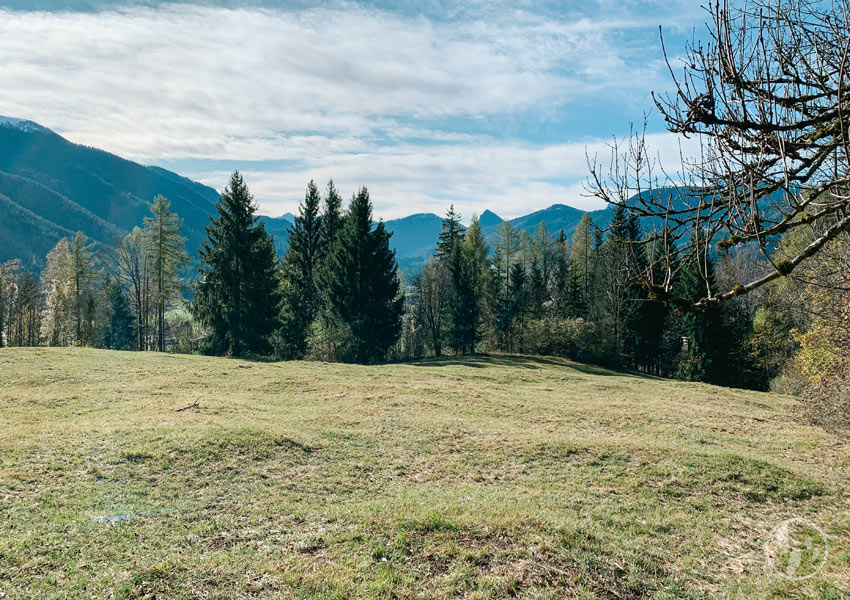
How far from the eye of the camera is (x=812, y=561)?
6.40 metres

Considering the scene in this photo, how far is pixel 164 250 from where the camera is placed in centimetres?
4097

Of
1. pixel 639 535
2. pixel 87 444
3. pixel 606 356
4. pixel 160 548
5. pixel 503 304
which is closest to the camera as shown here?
pixel 160 548

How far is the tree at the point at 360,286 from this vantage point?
36.8 metres

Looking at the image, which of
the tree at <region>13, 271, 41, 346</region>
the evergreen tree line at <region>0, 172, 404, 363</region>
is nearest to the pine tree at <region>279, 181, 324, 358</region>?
the evergreen tree line at <region>0, 172, 404, 363</region>

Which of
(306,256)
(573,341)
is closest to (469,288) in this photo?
(573,341)

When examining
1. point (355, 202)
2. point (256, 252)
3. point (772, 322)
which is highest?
point (355, 202)

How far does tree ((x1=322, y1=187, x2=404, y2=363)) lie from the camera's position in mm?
36750

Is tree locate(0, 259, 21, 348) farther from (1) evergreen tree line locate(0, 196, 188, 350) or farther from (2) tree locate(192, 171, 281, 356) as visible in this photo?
(2) tree locate(192, 171, 281, 356)

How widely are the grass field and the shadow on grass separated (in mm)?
15330

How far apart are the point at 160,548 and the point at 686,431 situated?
577 inches

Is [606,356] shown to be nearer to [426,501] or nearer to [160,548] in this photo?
[426,501]

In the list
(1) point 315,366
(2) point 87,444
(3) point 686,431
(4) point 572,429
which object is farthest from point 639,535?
(1) point 315,366

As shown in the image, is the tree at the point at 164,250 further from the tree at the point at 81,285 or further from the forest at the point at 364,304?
the tree at the point at 81,285

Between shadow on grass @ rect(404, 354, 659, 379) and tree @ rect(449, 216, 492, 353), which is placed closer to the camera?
shadow on grass @ rect(404, 354, 659, 379)
